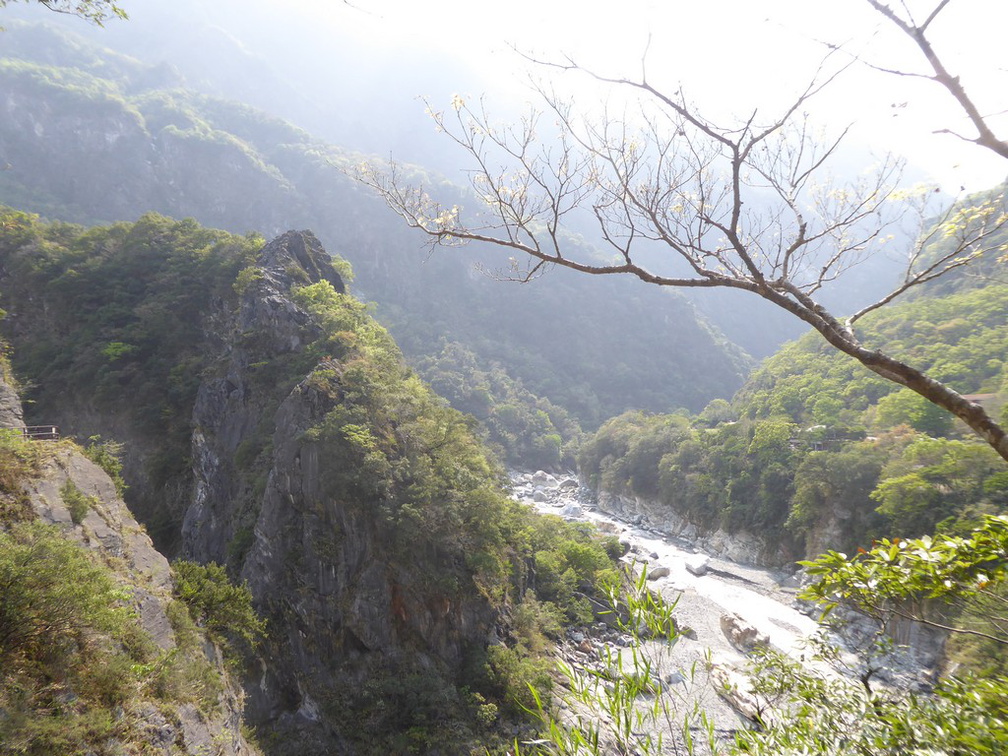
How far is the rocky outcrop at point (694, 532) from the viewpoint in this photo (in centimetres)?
3225

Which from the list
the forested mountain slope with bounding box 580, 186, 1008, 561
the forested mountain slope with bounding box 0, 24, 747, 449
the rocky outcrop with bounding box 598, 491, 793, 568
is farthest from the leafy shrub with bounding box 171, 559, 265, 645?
the forested mountain slope with bounding box 0, 24, 747, 449

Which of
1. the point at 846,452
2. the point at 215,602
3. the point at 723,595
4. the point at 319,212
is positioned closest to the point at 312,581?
the point at 215,602

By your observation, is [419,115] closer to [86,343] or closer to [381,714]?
[86,343]

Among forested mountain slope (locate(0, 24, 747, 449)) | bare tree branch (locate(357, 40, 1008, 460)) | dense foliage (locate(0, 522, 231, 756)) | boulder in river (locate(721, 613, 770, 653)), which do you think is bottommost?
boulder in river (locate(721, 613, 770, 653))

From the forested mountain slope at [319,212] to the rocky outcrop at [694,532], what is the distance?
35.2 m

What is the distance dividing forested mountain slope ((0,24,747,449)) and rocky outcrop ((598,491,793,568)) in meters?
35.2

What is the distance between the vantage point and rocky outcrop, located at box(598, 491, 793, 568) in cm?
3225

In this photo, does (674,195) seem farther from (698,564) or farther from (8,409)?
(698,564)

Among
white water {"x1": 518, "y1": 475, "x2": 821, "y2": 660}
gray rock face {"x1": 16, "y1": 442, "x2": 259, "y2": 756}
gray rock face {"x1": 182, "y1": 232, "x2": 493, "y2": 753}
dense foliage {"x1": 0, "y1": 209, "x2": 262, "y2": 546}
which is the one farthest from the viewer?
white water {"x1": 518, "y1": 475, "x2": 821, "y2": 660}

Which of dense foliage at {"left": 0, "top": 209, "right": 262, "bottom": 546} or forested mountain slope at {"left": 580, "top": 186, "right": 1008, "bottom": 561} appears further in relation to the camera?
dense foliage at {"left": 0, "top": 209, "right": 262, "bottom": 546}

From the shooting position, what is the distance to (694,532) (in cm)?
3941

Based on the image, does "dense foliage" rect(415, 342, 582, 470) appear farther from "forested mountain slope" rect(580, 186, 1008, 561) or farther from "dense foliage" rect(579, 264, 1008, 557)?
"dense foliage" rect(579, 264, 1008, 557)

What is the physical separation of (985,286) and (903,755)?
51597 mm

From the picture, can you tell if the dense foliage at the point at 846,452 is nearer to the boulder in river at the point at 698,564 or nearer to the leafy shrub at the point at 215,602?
the boulder in river at the point at 698,564
